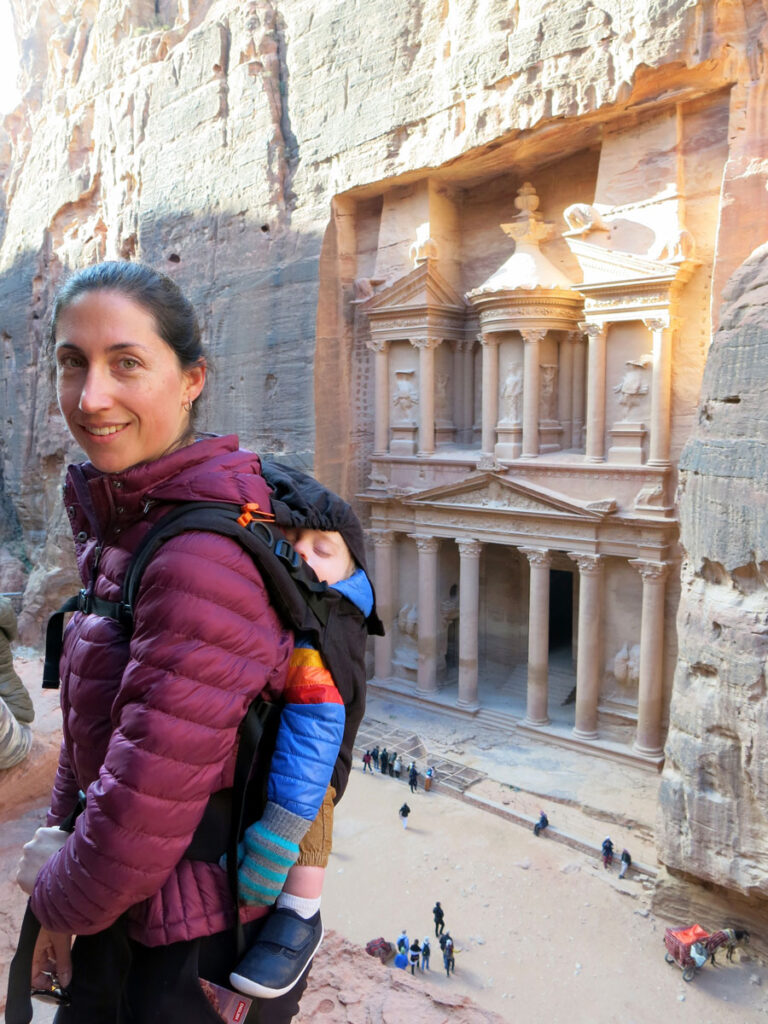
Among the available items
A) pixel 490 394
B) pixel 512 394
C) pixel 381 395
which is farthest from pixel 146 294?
pixel 381 395

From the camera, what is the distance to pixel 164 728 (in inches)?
65.5

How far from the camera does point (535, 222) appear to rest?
16641 mm

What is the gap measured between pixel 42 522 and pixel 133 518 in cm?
2755

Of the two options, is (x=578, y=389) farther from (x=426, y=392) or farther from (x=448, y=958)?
(x=448, y=958)

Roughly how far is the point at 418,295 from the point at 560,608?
29.4 ft

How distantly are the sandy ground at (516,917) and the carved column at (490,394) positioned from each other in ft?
24.3

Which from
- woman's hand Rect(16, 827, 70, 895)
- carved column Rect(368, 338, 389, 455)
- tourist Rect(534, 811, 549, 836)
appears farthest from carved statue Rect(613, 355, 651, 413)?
woman's hand Rect(16, 827, 70, 895)

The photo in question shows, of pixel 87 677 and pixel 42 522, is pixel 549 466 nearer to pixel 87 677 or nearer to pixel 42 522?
pixel 87 677

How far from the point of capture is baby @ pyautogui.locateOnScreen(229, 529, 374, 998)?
189 centimetres

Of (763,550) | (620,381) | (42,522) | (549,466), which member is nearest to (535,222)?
(620,381)

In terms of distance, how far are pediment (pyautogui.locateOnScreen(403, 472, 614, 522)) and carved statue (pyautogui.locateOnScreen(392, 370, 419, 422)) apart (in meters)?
2.02

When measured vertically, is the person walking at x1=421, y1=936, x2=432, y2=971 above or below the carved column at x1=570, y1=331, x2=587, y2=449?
below

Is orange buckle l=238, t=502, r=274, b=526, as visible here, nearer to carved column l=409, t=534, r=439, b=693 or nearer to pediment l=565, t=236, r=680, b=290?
pediment l=565, t=236, r=680, b=290

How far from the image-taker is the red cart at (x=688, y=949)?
9.60 meters
